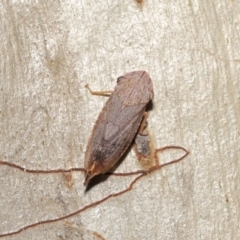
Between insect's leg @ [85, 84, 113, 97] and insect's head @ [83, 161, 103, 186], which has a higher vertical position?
insect's leg @ [85, 84, 113, 97]

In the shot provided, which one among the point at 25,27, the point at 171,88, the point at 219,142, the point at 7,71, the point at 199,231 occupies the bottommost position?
the point at 199,231

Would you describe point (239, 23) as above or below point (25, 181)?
above

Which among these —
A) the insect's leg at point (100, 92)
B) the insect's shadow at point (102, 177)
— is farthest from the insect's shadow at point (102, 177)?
the insect's leg at point (100, 92)

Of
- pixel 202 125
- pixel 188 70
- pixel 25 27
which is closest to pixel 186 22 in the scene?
pixel 188 70

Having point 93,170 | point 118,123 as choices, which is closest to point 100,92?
point 118,123

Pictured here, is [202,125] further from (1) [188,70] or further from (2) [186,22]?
(2) [186,22]

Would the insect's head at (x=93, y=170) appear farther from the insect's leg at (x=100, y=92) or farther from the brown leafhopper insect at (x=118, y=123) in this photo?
the insect's leg at (x=100, y=92)

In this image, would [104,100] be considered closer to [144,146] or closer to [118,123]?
[118,123]

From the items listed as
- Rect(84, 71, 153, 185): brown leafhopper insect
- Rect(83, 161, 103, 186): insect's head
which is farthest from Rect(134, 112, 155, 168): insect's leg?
→ Rect(83, 161, 103, 186): insect's head

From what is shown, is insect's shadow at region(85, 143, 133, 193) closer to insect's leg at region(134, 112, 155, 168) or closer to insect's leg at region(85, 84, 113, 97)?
insect's leg at region(134, 112, 155, 168)
